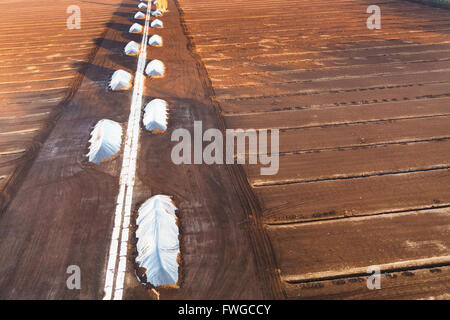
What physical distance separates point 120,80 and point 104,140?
3802 mm

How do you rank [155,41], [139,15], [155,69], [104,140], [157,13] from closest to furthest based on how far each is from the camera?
[104,140], [155,69], [155,41], [139,15], [157,13]

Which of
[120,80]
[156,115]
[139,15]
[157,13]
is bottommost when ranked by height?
[156,115]

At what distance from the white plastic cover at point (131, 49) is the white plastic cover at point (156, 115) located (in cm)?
500

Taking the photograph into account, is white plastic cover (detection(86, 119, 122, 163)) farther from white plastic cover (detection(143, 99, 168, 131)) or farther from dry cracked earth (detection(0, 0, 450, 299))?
white plastic cover (detection(143, 99, 168, 131))

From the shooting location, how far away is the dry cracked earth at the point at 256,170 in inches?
192

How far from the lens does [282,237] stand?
543 centimetres

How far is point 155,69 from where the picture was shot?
446 inches

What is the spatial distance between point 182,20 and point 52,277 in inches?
653

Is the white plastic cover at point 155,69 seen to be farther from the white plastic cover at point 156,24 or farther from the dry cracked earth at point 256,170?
the white plastic cover at point 156,24

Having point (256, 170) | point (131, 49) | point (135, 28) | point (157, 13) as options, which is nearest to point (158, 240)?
point (256, 170)

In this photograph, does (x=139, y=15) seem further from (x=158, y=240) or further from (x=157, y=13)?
(x=158, y=240)

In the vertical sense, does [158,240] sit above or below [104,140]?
below
